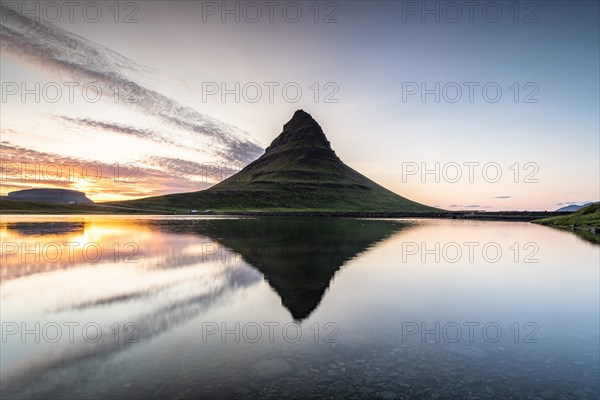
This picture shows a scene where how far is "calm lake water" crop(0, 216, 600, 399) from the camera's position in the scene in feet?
32.3

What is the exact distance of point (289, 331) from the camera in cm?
1445

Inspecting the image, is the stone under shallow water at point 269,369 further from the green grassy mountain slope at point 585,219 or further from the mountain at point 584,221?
the green grassy mountain slope at point 585,219

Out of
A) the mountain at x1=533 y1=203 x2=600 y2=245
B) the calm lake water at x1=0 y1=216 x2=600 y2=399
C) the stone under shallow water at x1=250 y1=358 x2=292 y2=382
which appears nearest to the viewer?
the calm lake water at x1=0 y1=216 x2=600 y2=399

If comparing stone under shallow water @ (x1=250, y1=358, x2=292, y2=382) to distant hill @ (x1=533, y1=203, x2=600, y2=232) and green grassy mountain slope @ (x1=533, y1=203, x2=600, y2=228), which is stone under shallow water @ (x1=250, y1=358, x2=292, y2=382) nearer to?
distant hill @ (x1=533, y1=203, x2=600, y2=232)

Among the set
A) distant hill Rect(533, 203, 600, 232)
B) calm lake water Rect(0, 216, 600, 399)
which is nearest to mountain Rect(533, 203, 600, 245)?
distant hill Rect(533, 203, 600, 232)

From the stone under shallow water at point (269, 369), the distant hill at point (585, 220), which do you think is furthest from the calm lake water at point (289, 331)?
the distant hill at point (585, 220)

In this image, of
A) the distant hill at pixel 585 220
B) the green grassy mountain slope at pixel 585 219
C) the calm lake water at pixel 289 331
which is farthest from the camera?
the green grassy mountain slope at pixel 585 219

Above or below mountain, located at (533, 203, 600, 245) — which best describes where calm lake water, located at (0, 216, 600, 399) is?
below

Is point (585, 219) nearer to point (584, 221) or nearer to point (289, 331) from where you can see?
point (584, 221)

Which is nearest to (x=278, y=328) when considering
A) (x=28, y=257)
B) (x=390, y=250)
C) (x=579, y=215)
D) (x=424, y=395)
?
(x=424, y=395)

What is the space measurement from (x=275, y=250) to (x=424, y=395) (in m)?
30.5

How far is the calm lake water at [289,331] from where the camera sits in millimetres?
9852

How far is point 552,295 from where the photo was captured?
21688 millimetres

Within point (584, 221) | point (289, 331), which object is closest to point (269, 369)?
point (289, 331)
